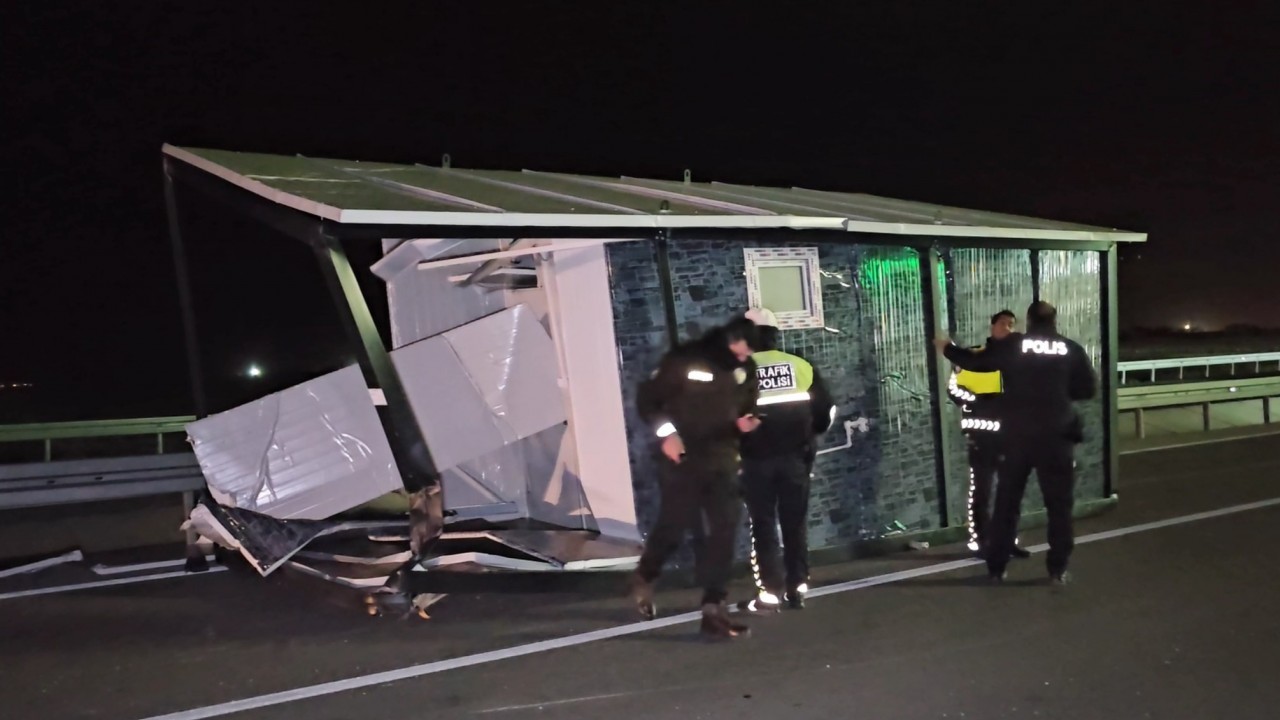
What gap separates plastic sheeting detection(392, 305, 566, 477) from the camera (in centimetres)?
701

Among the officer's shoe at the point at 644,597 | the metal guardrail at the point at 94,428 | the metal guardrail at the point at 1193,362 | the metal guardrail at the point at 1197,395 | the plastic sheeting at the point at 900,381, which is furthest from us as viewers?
the metal guardrail at the point at 1193,362

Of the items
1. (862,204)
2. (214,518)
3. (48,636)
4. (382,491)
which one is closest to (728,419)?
(382,491)

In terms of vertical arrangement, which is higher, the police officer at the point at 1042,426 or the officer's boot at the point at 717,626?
the police officer at the point at 1042,426

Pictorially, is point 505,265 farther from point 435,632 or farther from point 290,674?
point 290,674

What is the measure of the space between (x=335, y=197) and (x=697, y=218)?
2357mm

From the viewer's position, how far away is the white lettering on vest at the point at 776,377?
5754mm

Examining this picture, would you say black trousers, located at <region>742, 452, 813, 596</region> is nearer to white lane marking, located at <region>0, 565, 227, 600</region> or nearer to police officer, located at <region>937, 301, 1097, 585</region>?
police officer, located at <region>937, 301, 1097, 585</region>

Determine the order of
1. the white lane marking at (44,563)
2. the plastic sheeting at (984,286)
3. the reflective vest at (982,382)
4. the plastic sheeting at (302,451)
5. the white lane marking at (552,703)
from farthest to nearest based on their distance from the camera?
1. the plastic sheeting at (984,286)
2. the white lane marking at (44,563)
3. the reflective vest at (982,382)
4. the plastic sheeting at (302,451)
5. the white lane marking at (552,703)

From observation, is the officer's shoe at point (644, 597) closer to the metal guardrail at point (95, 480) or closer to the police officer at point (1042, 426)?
the police officer at point (1042, 426)

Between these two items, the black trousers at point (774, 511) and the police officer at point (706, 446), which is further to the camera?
the black trousers at point (774, 511)

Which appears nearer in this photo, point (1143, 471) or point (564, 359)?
point (564, 359)

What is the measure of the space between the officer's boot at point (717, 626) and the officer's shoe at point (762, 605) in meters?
0.45

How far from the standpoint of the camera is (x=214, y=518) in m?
6.45

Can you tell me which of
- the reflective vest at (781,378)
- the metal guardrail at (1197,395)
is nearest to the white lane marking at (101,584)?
the reflective vest at (781,378)
